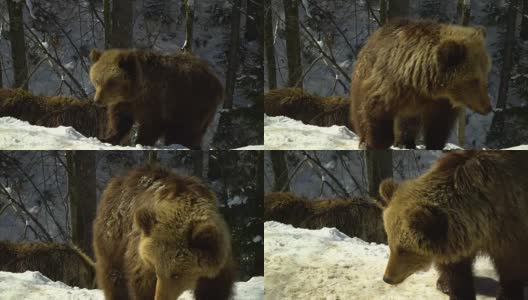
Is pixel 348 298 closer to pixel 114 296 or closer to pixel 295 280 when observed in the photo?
pixel 295 280

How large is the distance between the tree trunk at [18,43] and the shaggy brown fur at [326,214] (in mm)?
1431

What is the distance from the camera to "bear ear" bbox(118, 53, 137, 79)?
3398mm

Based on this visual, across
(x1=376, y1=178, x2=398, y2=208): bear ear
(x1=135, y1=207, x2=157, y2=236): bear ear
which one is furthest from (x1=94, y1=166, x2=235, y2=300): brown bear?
(x1=376, y1=178, x2=398, y2=208): bear ear

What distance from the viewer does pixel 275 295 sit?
373 centimetres

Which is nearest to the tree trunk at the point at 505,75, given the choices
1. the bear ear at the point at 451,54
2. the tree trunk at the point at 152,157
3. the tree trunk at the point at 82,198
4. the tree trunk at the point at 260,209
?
the bear ear at the point at 451,54

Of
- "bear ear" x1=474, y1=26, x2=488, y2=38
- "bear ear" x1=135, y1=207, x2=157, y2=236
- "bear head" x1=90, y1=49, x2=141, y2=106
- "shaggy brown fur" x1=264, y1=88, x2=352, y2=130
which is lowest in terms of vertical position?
"bear ear" x1=135, y1=207, x2=157, y2=236

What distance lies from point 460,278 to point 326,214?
889 mm

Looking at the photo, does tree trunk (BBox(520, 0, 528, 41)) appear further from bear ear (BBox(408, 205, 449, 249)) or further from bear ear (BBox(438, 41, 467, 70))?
bear ear (BBox(408, 205, 449, 249))

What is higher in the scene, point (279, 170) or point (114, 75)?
point (114, 75)

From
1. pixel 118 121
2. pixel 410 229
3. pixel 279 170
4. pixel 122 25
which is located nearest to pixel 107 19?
Answer: pixel 122 25

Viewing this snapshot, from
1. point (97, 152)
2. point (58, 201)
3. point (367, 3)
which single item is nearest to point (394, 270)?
point (367, 3)

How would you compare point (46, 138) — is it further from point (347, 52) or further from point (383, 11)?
point (383, 11)

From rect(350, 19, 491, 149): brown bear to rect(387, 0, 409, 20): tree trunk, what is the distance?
7 cm

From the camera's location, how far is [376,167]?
357cm
